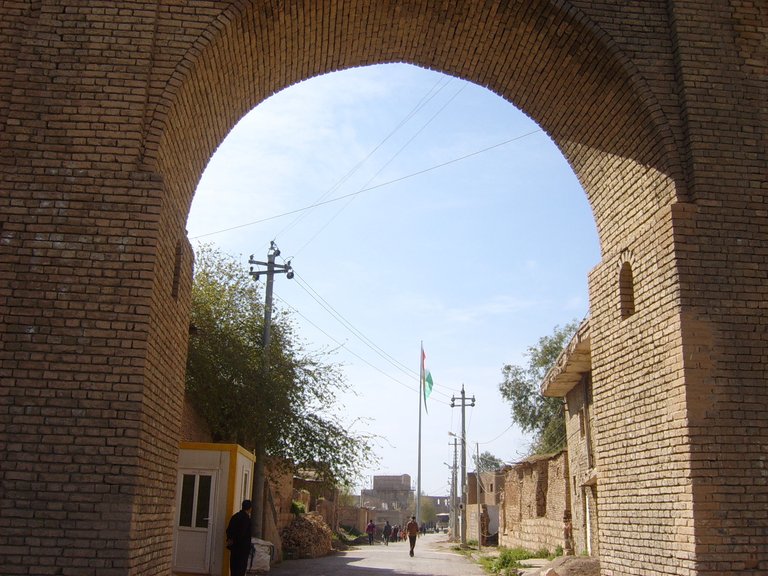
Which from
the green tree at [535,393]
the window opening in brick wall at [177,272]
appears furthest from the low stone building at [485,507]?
the window opening in brick wall at [177,272]

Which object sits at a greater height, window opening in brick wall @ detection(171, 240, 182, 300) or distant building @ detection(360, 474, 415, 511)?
window opening in brick wall @ detection(171, 240, 182, 300)

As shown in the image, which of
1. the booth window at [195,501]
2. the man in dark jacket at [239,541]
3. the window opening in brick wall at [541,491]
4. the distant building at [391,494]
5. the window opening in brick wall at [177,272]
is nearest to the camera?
the window opening in brick wall at [177,272]

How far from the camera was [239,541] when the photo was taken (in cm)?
1045

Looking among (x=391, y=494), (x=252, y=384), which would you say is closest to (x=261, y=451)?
Result: (x=252, y=384)

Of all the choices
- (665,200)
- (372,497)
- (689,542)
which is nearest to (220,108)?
(665,200)

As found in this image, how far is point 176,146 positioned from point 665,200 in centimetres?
479

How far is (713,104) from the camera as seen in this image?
784 centimetres

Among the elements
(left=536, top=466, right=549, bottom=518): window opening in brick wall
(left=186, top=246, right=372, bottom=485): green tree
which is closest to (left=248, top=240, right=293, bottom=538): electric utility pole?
(left=186, top=246, right=372, bottom=485): green tree

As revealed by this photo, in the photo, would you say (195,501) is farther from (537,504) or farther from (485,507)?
(485,507)

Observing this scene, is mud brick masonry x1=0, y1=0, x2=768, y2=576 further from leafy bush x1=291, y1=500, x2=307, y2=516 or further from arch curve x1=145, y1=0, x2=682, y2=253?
leafy bush x1=291, y1=500, x2=307, y2=516

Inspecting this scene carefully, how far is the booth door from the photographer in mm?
12570

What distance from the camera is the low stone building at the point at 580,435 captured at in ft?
53.5

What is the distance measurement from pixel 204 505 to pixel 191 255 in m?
6.05

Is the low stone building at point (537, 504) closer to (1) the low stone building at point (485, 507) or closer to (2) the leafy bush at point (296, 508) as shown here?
(1) the low stone building at point (485, 507)
